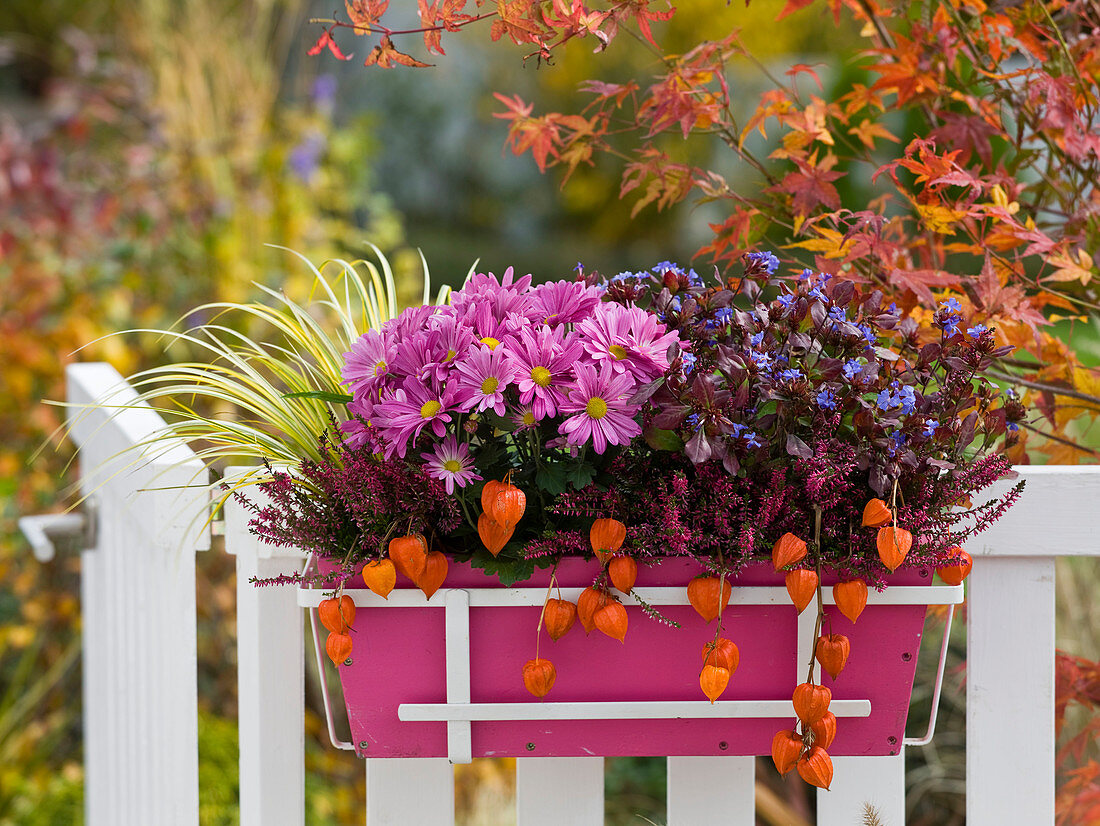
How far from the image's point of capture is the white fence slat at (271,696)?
3.14 ft

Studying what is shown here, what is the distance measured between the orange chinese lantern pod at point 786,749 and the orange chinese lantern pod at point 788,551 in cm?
13

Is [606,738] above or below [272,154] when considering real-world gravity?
below

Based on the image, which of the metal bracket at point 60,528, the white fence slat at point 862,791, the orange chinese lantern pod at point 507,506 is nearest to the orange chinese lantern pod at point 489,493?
the orange chinese lantern pod at point 507,506

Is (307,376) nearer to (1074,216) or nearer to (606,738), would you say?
(606,738)

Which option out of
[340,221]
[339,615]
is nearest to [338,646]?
[339,615]

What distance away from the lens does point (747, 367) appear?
2.45 ft

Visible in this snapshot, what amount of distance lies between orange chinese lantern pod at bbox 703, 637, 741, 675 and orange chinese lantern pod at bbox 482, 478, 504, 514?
21 cm

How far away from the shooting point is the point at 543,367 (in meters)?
0.74

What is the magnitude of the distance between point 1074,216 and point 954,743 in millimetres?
1762

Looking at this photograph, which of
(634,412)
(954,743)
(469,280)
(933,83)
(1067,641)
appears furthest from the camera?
(954,743)

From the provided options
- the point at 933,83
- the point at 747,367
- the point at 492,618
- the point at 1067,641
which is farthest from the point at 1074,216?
the point at 1067,641

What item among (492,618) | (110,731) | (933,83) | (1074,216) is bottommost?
(110,731)

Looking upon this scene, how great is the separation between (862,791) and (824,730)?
25 cm

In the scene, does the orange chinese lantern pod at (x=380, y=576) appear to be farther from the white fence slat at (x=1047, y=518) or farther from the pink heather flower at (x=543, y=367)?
the white fence slat at (x=1047, y=518)
